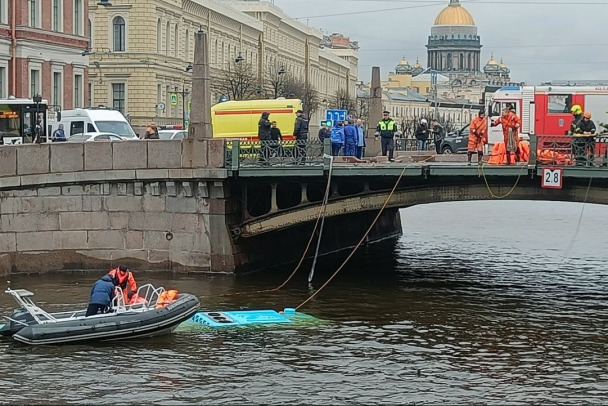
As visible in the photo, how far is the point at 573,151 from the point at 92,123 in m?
21.6

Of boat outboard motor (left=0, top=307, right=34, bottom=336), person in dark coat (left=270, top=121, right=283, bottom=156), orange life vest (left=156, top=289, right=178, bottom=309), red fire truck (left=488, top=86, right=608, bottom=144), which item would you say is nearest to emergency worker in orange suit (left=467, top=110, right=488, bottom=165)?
person in dark coat (left=270, top=121, right=283, bottom=156)

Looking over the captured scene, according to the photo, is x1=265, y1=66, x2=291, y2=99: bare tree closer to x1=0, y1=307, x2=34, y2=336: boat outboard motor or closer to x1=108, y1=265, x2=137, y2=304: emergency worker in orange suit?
x1=108, y1=265, x2=137, y2=304: emergency worker in orange suit

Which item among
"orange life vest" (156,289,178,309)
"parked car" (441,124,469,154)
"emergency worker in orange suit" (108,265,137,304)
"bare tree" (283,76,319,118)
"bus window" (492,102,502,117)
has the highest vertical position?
"bare tree" (283,76,319,118)

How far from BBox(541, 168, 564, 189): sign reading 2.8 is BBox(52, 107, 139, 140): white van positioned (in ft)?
64.8

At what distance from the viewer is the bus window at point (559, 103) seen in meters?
45.0

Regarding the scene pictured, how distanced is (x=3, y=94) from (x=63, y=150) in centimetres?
2387

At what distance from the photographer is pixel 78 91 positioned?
208 ft

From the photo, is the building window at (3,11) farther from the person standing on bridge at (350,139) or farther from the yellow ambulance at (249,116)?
the person standing on bridge at (350,139)

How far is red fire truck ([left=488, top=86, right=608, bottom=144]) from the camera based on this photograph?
146 ft

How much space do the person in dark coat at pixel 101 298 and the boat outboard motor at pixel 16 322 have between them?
112 centimetres

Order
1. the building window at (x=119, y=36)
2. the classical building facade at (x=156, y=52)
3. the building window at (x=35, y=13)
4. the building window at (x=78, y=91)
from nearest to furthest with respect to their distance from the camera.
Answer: the building window at (x=35, y=13)
the building window at (x=78, y=91)
the classical building facade at (x=156, y=52)
the building window at (x=119, y=36)

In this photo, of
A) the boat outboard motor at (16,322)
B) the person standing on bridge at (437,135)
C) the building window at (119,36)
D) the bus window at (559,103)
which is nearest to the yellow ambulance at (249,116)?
the person standing on bridge at (437,135)

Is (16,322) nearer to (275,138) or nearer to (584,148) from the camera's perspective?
(275,138)

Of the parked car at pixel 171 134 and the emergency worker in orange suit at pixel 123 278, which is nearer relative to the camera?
the emergency worker in orange suit at pixel 123 278
